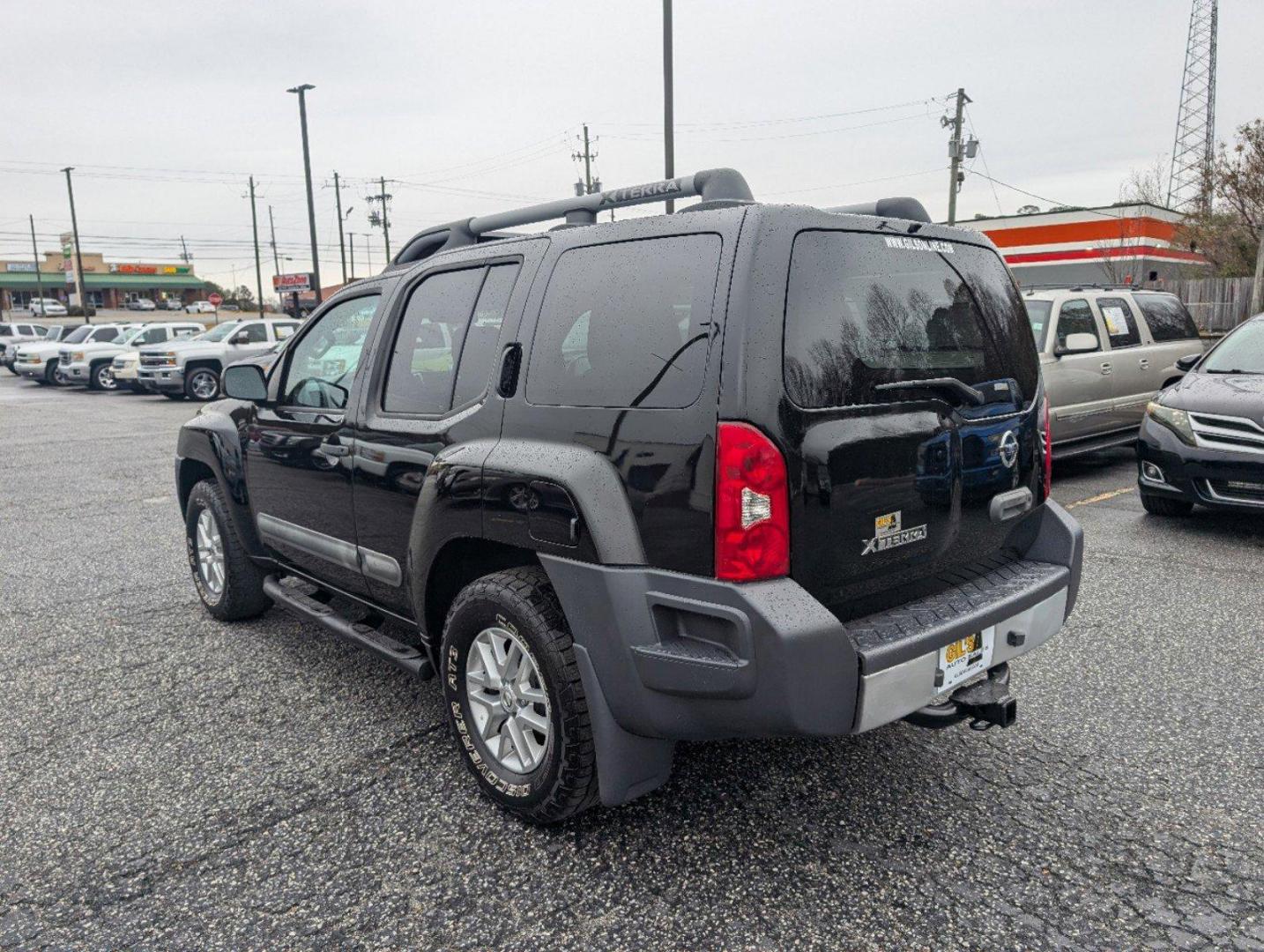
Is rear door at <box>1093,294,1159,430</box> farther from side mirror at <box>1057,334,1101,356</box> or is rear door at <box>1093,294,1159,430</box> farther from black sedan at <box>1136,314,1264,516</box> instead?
black sedan at <box>1136,314,1264,516</box>

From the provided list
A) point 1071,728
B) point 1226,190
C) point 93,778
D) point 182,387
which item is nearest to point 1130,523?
point 1071,728

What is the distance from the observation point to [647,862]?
2.73m

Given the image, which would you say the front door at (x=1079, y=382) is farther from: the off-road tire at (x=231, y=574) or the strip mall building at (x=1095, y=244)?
the strip mall building at (x=1095, y=244)

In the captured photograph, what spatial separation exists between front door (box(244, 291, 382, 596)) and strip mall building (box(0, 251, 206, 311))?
10387 centimetres

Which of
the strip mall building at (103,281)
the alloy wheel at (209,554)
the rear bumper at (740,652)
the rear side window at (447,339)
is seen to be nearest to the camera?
the rear bumper at (740,652)

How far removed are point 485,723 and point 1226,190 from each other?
1340 inches

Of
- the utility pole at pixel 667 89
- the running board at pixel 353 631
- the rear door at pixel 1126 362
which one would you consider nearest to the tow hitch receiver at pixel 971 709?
the running board at pixel 353 631

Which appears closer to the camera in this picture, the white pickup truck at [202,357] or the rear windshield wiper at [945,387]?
the rear windshield wiper at [945,387]

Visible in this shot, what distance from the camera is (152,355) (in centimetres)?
2091

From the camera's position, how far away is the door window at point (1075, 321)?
8.66m

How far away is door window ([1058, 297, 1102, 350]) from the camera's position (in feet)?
28.4

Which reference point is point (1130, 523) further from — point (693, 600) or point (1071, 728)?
point (693, 600)

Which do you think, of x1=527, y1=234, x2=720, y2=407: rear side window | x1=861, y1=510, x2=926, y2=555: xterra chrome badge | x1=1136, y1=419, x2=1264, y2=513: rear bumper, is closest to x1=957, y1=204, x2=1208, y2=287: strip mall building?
x1=1136, y1=419, x2=1264, y2=513: rear bumper

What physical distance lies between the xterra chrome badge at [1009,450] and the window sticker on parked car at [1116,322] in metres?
7.18
